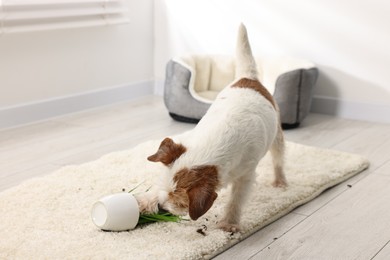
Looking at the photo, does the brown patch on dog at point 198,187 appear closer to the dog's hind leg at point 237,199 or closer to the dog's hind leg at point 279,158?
the dog's hind leg at point 237,199

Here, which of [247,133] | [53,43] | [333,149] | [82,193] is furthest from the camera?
[53,43]

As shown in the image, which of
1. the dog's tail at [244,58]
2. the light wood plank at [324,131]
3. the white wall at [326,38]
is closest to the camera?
the dog's tail at [244,58]

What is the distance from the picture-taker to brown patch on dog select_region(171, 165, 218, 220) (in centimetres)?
150

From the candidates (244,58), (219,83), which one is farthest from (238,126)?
(219,83)

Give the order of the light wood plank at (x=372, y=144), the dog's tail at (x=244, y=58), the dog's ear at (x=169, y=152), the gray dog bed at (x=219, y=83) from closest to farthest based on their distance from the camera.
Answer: the dog's ear at (x=169, y=152) < the dog's tail at (x=244, y=58) < the light wood plank at (x=372, y=144) < the gray dog bed at (x=219, y=83)

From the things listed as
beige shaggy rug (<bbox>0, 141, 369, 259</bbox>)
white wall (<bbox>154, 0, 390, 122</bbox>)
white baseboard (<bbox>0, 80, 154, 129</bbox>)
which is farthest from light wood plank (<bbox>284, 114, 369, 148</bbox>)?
white baseboard (<bbox>0, 80, 154, 129</bbox>)

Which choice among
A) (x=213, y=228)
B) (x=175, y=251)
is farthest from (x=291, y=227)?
(x=175, y=251)

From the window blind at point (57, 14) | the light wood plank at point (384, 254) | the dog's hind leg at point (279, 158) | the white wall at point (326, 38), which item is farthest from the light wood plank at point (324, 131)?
the window blind at point (57, 14)

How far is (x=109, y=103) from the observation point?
3.71m

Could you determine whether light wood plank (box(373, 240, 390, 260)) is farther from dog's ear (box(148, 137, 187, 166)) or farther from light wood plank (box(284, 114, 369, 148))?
light wood plank (box(284, 114, 369, 148))

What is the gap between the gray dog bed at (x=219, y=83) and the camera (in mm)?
3057

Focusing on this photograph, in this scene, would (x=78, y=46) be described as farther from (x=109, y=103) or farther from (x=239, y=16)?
(x=239, y=16)

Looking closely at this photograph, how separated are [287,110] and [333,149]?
0.41 m

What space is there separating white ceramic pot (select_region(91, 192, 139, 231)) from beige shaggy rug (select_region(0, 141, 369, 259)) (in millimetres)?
30
